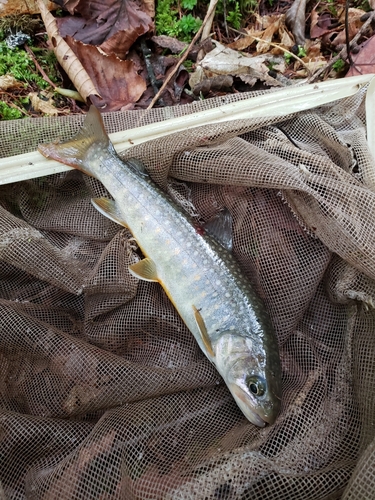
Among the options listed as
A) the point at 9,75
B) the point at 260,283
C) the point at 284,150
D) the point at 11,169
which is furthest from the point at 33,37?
the point at 260,283

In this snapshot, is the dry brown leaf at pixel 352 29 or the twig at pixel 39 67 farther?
the dry brown leaf at pixel 352 29

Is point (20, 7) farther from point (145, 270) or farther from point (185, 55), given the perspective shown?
point (145, 270)

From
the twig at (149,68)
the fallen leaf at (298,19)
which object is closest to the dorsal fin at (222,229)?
the twig at (149,68)

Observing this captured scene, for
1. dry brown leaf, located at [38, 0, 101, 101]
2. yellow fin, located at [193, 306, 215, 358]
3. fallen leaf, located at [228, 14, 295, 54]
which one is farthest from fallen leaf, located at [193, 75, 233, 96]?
yellow fin, located at [193, 306, 215, 358]

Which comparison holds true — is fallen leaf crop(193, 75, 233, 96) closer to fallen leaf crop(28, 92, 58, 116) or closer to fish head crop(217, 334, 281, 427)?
fallen leaf crop(28, 92, 58, 116)

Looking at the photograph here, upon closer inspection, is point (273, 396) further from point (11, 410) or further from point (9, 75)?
point (9, 75)

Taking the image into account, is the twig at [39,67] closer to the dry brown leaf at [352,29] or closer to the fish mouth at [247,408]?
the dry brown leaf at [352,29]

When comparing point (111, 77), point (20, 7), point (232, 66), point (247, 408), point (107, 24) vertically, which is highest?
point (20, 7)

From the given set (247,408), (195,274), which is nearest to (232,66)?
(195,274)
